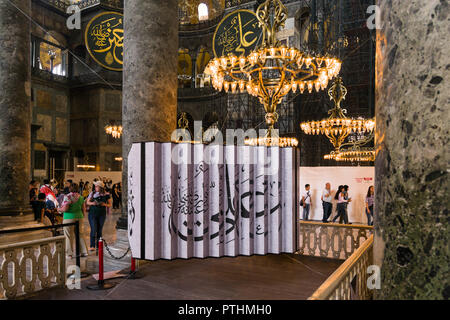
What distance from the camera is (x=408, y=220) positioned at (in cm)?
102

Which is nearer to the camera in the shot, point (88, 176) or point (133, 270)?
point (133, 270)

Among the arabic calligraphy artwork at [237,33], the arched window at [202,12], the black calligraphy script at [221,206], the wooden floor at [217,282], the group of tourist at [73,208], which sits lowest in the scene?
the wooden floor at [217,282]

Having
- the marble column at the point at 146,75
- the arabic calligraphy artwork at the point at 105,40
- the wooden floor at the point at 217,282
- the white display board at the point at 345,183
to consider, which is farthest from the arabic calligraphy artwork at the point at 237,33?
the wooden floor at the point at 217,282

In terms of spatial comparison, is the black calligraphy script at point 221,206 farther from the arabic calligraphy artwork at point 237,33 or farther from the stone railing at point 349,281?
the arabic calligraphy artwork at point 237,33

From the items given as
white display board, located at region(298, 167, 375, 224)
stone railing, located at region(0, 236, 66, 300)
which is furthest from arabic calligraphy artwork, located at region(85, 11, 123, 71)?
stone railing, located at region(0, 236, 66, 300)

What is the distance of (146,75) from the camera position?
4219 mm

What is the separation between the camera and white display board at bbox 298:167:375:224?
959 centimetres

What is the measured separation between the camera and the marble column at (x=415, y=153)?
3.20 ft

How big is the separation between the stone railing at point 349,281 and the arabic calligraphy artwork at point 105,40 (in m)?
12.4

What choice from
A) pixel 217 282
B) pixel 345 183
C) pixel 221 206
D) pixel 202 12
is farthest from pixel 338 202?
pixel 202 12

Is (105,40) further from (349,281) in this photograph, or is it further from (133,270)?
(349,281)

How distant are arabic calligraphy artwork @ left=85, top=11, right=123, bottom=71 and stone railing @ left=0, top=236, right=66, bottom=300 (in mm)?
10547

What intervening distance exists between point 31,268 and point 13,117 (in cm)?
433
